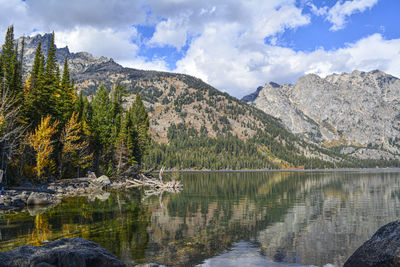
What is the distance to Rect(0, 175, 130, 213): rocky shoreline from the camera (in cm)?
3748

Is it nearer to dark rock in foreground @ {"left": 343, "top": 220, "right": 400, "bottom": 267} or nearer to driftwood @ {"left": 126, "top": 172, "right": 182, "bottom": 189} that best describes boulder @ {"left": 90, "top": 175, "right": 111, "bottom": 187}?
driftwood @ {"left": 126, "top": 172, "right": 182, "bottom": 189}

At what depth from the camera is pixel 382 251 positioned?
12.3m

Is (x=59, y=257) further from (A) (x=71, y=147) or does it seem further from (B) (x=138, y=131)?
(B) (x=138, y=131)

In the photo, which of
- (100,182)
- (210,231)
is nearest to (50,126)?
(100,182)

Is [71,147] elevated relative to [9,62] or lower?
lower

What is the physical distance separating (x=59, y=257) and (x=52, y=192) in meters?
41.9

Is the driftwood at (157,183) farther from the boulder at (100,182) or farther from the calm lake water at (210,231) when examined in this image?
the calm lake water at (210,231)

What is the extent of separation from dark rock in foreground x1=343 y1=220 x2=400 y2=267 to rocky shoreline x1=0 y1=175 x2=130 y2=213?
117 ft

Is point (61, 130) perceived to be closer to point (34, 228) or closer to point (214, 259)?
point (34, 228)

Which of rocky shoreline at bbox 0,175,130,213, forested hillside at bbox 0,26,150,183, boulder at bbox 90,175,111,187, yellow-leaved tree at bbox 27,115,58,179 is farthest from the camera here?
boulder at bbox 90,175,111,187

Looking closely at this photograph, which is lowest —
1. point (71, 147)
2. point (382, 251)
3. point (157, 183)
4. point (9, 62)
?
point (157, 183)

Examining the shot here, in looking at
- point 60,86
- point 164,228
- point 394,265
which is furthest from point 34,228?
point 60,86

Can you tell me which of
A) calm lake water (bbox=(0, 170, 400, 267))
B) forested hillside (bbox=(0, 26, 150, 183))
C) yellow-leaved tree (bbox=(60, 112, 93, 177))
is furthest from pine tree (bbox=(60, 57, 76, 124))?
calm lake water (bbox=(0, 170, 400, 267))

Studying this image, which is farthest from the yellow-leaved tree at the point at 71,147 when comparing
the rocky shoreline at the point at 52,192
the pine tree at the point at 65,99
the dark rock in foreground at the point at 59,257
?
the dark rock in foreground at the point at 59,257
